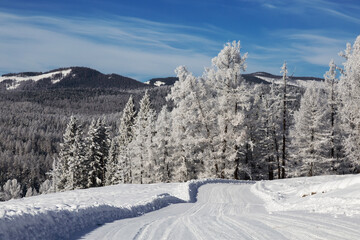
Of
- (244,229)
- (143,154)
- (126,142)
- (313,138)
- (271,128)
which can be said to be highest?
(271,128)

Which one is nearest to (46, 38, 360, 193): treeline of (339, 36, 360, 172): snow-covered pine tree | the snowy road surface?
(339, 36, 360, 172): snow-covered pine tree

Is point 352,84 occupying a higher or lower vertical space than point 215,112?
higher

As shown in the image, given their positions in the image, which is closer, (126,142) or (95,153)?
(95,153)

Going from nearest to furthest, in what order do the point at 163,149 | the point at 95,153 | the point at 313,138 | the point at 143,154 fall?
1. the point at 313,138
2. the point at 163,149
3. the point at 143,154
4. the point at 95,153

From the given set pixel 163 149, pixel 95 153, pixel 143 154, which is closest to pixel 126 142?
pixel 95 153

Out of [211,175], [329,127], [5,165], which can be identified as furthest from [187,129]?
[5,165]

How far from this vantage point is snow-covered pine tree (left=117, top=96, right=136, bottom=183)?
48500 mm

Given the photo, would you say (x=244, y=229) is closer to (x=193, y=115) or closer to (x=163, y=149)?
(x=193, y=115)

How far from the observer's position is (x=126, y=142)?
188 ft

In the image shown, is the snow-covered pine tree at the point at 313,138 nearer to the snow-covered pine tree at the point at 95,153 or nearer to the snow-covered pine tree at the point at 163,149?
the snow-covered pine tree at the point at 163,149

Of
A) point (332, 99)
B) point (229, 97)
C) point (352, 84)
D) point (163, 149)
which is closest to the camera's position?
point (352, 84)

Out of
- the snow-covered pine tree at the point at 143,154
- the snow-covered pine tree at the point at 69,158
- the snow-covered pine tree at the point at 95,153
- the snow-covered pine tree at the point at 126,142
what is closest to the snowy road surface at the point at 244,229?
the snow-covered pine tree at the point at 143,154

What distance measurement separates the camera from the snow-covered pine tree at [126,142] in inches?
1909

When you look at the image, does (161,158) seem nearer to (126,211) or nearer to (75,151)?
(75,151)
